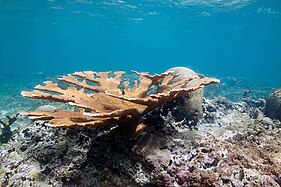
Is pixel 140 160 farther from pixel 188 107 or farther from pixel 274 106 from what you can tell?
pixel 274 106

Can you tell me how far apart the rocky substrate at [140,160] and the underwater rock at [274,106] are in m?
5.61

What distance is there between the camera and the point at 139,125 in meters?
3.87

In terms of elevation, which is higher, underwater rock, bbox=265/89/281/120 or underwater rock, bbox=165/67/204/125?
underwater rock, bbox=165/67/204/125

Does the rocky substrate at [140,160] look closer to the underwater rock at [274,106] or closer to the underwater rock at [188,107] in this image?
the underwater rock at [188,107]

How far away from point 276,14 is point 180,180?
47.2m

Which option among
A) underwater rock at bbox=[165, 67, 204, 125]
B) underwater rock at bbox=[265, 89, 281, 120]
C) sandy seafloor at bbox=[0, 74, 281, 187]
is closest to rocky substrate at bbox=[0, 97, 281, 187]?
sandy seafloor at bbox=[0, 74, 281, 187]

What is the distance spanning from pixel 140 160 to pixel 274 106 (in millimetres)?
8067

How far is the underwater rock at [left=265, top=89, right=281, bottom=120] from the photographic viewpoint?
934cm

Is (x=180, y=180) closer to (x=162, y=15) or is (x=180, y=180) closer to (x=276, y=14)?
(x=162, y=15)

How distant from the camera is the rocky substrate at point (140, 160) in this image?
A: 3.17 m

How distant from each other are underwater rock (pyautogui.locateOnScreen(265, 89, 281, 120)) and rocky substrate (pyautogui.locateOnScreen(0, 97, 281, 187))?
5606 millimetres

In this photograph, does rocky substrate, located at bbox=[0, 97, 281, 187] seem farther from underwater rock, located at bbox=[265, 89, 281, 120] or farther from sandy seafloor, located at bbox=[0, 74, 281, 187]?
underwater rock, located at bbox=[265, 89, 281, 120]

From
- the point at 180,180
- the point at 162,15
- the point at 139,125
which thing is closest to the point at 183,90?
the point at 139,125

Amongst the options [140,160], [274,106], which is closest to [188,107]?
[140,160]
